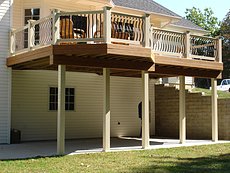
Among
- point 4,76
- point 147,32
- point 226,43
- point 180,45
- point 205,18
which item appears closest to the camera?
point 147,32

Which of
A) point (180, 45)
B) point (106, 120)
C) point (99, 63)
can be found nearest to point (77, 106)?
point (106, 120)

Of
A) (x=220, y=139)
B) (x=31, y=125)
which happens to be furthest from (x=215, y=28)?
(x=31, y=125)

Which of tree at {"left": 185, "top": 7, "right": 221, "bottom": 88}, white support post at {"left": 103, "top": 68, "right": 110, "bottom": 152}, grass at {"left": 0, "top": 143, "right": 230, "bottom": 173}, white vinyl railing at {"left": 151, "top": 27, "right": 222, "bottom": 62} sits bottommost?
grass at {"left": 0, "top": 143, "right": 230, "bottom": 173}

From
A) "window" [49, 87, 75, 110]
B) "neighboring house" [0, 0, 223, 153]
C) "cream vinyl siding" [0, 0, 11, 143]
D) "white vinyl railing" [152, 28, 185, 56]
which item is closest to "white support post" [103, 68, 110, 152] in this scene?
"neighboring house" [0, 0, 223, 153]

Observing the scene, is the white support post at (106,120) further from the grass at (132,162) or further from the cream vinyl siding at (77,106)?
the cream vinyl siding at (77,106)

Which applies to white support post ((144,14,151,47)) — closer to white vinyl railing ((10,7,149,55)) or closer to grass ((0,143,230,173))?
white vinyl railing ((10,7,149,55))

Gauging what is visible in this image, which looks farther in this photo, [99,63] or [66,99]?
[66,99]

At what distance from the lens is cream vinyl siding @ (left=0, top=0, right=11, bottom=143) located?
11859 millimetres

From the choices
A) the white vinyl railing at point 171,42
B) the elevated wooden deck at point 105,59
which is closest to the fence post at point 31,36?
the elevated wooden deck at point 105,59

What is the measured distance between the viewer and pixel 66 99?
14.1 metres

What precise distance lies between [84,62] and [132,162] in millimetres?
3416

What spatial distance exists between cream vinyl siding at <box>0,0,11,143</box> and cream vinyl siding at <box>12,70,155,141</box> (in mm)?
848

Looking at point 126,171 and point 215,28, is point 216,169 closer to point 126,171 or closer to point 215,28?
point 126,171

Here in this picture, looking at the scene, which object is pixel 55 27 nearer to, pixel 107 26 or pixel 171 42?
pixel 107 26
